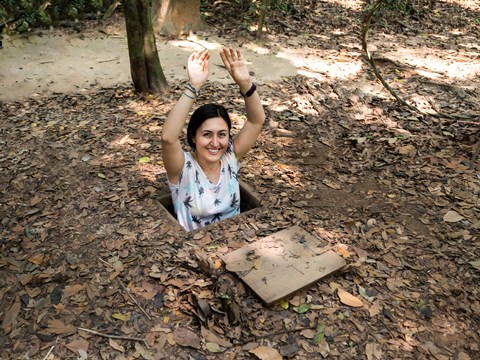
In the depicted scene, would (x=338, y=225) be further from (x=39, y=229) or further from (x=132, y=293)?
(x=39, y=229)

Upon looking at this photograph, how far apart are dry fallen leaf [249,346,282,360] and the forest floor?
12 millimetres

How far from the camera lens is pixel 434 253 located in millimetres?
3502

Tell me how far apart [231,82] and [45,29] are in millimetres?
4768

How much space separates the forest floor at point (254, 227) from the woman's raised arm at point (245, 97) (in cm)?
65

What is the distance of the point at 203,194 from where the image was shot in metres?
3.75

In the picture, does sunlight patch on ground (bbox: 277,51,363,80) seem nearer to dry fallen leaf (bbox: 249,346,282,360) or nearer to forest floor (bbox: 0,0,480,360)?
forest floor (bbox: 0,0,480,360)

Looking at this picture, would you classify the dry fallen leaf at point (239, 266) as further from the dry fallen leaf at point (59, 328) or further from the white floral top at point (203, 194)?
the dry fallen leaf at point (59, 328)

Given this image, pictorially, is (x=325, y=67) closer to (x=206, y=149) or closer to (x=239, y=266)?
(x=206, y=149)

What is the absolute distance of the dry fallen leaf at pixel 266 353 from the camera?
2629 mm

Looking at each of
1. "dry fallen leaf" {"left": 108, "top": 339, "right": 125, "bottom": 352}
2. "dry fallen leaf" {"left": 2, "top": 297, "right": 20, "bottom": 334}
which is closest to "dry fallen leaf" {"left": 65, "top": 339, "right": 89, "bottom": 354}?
"dry fallen leaf" {"left": 108, "top": 339, "right": 125, "bottom": 352}

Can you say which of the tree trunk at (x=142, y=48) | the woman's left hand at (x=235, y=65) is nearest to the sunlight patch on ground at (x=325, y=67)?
the tree trunk at (x=142, y=48)

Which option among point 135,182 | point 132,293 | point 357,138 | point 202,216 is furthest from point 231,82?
point 132,293

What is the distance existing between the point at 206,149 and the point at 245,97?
0.52 meters

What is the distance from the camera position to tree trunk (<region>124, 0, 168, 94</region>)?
587 cm
